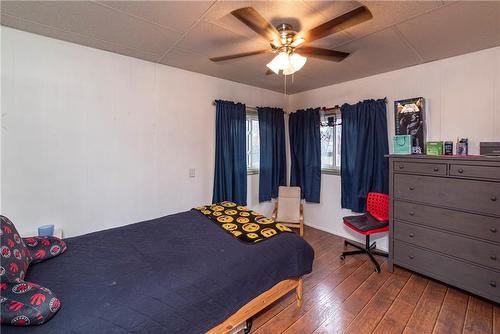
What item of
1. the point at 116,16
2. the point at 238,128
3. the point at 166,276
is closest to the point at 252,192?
the point at 238,128

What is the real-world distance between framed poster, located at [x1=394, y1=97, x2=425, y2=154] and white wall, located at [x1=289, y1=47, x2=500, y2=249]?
0.11 meters

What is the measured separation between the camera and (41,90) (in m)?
2.15

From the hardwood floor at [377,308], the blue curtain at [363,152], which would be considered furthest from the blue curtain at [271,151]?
the hardwood floor at [377,308]

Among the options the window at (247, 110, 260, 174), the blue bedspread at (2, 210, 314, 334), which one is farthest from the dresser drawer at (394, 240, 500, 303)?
the window at (247, 110, 260, 174)

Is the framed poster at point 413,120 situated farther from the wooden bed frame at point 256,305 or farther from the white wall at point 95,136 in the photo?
the white wall at point 95,136

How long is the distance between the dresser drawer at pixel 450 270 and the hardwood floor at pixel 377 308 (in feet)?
0.43

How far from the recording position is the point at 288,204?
3.89 m

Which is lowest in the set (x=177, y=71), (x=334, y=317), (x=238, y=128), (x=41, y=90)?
(x=334, y=317)

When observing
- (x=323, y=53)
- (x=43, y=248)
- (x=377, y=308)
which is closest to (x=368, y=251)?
(x=377, y=308)

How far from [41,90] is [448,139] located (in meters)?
4.31

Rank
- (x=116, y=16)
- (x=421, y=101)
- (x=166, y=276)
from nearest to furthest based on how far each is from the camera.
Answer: (x=166, y=276) < (x=116, y=16) < (x=421, y=101)

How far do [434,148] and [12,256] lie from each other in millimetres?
3678

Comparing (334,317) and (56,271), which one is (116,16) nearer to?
(56,271)

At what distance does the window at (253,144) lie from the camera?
3.89 m
